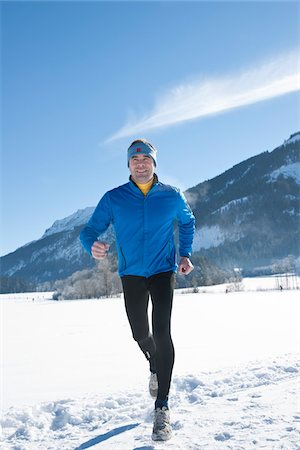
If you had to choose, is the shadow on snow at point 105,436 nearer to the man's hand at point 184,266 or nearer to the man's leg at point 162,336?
the man's leg at point 162,336

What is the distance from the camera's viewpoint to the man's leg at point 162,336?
129 inches

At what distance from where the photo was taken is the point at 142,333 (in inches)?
141

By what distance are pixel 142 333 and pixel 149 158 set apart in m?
1.65

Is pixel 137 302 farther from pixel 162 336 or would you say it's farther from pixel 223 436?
pixel 223 436

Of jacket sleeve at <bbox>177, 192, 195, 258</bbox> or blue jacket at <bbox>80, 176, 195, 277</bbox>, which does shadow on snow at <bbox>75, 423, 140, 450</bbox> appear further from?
jacket sleeve at <bbox>177, 192, 195, 258</bbox>

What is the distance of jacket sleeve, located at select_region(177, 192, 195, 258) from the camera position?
12.3ft

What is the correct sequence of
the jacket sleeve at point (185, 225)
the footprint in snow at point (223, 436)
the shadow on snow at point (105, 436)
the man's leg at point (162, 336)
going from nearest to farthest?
the footprint in snow at point (223, 436)
the shadow on snow at point (105, 436)
the man's leg at point (162, 336)
the jacket sleeve at point (185, 225)

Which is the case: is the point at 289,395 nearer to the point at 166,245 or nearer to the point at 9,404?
the point at 166,245

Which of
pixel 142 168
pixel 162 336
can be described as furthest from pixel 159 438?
pixel 142 168

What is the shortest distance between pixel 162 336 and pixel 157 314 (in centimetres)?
19

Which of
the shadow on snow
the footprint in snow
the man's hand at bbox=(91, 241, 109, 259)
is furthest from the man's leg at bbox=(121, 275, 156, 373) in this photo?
the footprint in snow

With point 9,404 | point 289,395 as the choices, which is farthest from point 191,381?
point 9,404

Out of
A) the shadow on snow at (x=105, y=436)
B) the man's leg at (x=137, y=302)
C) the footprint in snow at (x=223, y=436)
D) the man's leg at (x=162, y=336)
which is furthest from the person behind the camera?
the man's leg at (x=137, y=302)

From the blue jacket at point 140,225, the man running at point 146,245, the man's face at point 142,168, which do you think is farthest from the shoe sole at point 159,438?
the man's face at point 142,168
